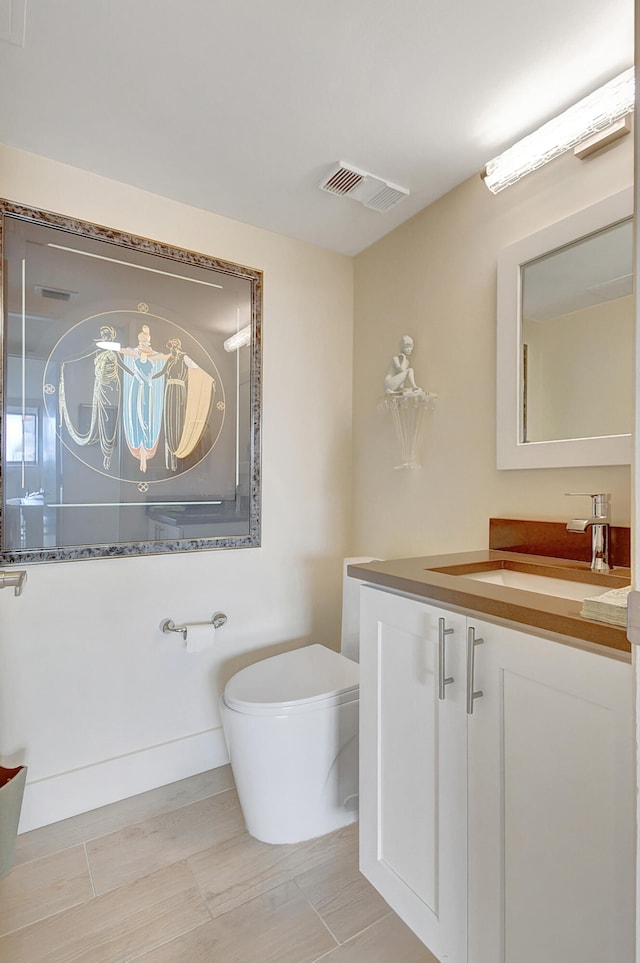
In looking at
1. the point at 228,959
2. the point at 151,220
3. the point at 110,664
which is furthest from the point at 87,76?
the point at 228,959

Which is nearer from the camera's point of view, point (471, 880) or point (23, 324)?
point (471, 880)

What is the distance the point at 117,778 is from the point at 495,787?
59.1 inches

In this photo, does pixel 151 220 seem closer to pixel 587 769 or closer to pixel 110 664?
pixel 110 664

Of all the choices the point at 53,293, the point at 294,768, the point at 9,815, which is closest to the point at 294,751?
the point at 294,768

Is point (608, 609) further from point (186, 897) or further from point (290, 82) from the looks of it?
point (290, 82)

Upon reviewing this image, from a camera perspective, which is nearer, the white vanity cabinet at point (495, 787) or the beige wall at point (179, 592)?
the white vanity cabinet at point (495, 787)

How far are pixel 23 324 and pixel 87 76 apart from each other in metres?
0.77

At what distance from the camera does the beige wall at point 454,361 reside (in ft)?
Answer: 4.84

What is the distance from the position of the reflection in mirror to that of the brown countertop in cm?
40

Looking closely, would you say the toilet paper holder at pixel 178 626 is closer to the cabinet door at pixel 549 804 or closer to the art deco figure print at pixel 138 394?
the art deco figure print at pixel 138 394

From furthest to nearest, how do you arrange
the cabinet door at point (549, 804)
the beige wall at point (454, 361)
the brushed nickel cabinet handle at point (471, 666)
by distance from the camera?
the beige wall at point (454, 361), the brushed nickel cabinet handle at point (471, 666), the cabinet door at point (549, 804)

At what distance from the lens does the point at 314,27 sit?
1.21 metres

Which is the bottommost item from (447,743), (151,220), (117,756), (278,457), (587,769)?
(117,756)

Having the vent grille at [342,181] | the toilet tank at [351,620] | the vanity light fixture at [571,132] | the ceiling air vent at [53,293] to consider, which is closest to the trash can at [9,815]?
the toilet tank at [351,620]
